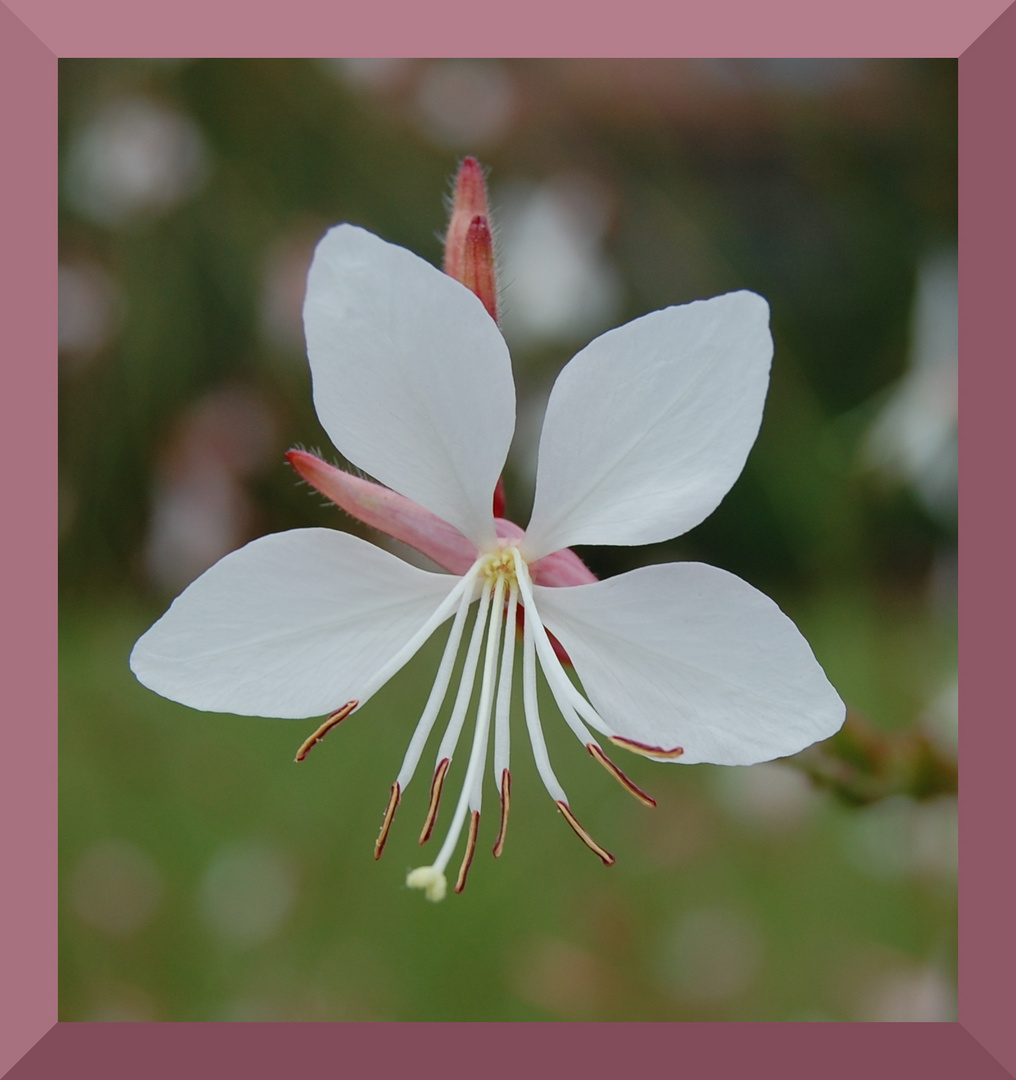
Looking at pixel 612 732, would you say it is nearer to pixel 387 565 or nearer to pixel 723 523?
pixel 387 565

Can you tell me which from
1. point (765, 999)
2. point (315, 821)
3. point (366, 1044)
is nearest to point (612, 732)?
point (366, 1044)

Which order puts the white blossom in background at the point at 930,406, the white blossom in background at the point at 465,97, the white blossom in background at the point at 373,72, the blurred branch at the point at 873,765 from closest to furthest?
the blurred branch at the point at 873,765, the white blossom in background at the point at 930,406, the white blossom in background at the point at 373,72, the white blossom in background at the point at 465,97

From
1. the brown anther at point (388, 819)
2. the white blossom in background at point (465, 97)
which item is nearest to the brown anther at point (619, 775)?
the brown anther at point (388, 819)

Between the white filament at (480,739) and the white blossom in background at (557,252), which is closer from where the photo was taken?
the white filament at (480,739)

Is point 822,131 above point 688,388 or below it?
above

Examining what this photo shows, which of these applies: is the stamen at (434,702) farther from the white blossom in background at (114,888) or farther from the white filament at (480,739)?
the white blossom in background at (114,888)

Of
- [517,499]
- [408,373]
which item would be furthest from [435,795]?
[517,499]

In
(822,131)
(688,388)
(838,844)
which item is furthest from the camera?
(822,131)

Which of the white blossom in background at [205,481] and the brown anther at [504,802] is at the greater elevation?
the white blossom in background at [205,481]

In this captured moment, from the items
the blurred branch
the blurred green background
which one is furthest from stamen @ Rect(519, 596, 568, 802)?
the blurred green background
